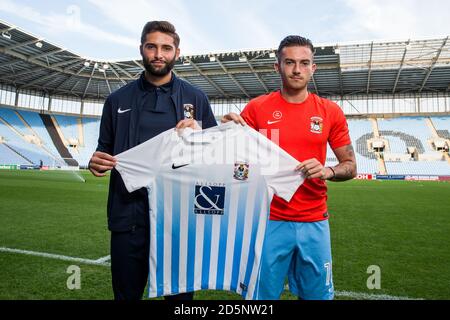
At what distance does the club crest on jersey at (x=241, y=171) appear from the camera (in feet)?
7.93

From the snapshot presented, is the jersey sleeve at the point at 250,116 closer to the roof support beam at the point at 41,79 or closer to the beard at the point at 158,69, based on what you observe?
the beard at the point at 158,69

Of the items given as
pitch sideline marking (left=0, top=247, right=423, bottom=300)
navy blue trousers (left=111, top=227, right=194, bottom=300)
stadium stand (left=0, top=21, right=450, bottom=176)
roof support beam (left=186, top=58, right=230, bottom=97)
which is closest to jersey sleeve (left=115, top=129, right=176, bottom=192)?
navy blue trousers (left=111, top=227, right=194, bottom=300)

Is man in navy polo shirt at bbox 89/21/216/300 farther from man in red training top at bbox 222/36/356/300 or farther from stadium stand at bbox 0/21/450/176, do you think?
stadium stand at bbox 0/21/450/176

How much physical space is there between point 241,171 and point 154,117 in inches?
27.2

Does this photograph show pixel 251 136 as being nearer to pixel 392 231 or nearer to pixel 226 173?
pixel 226 173

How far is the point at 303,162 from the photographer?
2.18 m

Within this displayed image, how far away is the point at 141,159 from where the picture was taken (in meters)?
2.35

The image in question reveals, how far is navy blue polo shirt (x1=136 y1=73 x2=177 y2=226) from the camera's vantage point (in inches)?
91.1

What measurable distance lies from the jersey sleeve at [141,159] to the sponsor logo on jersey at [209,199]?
0.35 m

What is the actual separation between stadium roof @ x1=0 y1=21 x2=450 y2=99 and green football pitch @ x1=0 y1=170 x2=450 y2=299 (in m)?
19.6

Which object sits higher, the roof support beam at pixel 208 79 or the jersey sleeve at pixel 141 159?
the roof support beam at pixel 208 79

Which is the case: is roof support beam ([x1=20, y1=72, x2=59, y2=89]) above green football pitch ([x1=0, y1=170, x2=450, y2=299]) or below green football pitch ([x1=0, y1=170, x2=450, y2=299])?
above

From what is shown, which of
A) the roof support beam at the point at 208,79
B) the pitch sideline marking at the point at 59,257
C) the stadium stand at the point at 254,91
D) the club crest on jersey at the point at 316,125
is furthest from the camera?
the roof support beam at the point at 208,79

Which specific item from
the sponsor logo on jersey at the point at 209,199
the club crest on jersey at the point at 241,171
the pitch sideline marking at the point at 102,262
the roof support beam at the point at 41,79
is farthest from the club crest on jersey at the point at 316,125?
the roof support beam at the point at 41,79
